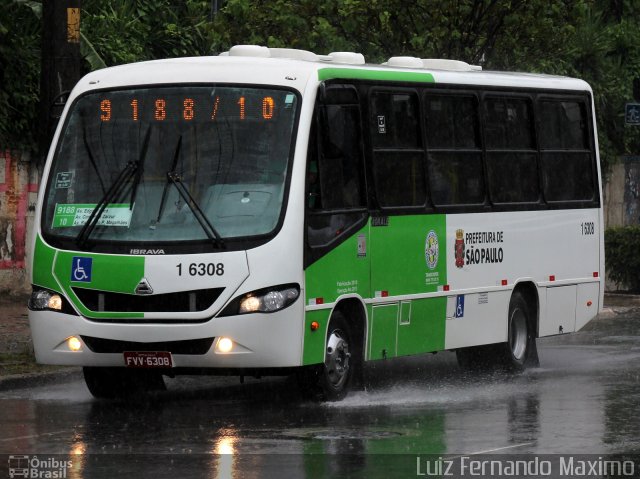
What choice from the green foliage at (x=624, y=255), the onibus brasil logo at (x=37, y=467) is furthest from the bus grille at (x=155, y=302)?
the green foliage at (x=624, y=255)

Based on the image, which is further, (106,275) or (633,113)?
(633,113)

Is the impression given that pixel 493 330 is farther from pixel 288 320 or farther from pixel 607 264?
pixel 607 264

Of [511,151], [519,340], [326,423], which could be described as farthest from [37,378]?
[511,151]

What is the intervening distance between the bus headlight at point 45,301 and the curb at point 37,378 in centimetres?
171

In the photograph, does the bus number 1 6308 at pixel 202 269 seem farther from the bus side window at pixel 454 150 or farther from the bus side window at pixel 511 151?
the bus side window at pixel 511 151

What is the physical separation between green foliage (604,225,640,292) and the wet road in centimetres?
1007

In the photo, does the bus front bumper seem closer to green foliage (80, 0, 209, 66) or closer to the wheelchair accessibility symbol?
the wheelchair accessibility symbol

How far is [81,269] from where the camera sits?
13.3 meters

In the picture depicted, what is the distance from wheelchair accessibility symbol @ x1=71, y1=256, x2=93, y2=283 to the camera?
13.3m

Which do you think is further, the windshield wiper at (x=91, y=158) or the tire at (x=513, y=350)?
the tire at (x=513, y=350)

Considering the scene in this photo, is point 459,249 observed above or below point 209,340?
above

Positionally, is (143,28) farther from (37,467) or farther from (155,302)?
(37,467)

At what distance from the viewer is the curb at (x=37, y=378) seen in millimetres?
15414

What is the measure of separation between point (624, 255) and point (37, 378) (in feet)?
44.5
